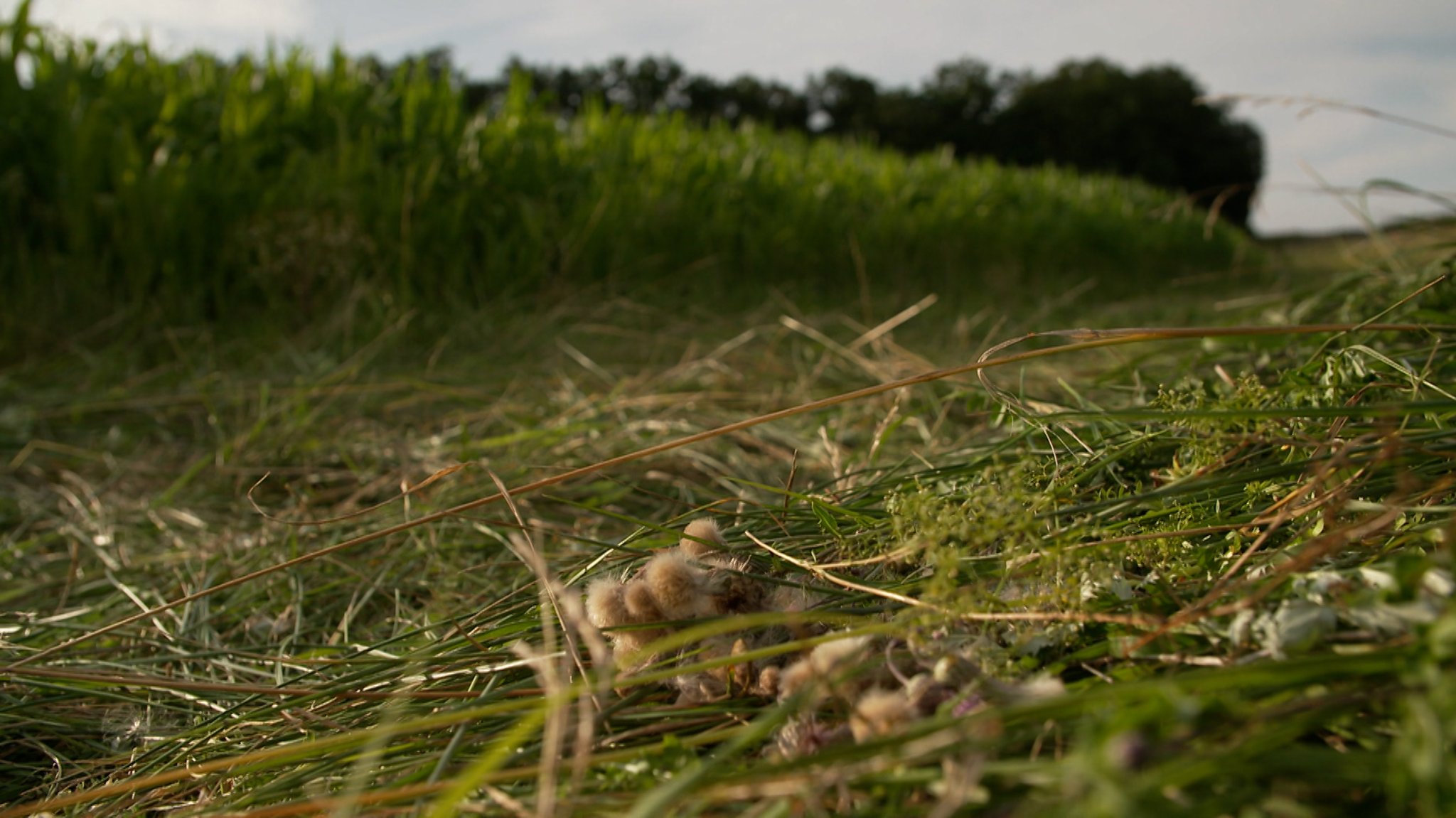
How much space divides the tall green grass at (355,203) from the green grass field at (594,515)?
0.03 m

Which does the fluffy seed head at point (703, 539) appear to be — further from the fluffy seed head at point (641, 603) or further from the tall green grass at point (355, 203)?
the tall green grass at point (355, 203)

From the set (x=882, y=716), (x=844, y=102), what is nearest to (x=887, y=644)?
(x=882, y=716)

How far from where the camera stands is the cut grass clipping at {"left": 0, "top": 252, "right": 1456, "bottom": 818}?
24.7 inches

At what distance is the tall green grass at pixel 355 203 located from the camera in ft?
13.3

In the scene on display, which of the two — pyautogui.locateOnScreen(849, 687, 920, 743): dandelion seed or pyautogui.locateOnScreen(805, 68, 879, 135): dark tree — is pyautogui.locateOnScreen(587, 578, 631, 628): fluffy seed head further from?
pyautogui.locateOnScreen(805, 68, 879, 135): dark tree

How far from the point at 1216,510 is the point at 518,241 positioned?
4.32 metres

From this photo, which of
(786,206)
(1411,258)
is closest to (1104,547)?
(1411,258)

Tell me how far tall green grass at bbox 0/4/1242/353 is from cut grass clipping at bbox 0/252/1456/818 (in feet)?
7.21

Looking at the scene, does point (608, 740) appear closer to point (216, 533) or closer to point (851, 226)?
point (216, 533)

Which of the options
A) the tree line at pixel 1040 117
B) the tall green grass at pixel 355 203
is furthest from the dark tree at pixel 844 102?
the tall green grass at pixel 355 203

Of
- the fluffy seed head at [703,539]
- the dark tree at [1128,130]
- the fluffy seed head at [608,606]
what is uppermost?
the dark tree at [1128,130]

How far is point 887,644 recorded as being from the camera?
0.94 m

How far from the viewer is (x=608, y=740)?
872 mm

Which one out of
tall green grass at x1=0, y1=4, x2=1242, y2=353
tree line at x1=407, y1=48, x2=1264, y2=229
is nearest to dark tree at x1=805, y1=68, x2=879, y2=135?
tree line at x1=407, y1=48, x2=1264, y2=229
